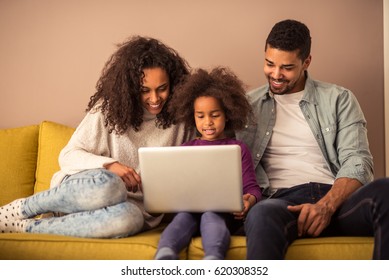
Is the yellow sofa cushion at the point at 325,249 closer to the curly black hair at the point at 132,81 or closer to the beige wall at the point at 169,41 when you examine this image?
the curly black hair at the point at 132,81

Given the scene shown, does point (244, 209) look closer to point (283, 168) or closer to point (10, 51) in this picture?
point (283, 168)

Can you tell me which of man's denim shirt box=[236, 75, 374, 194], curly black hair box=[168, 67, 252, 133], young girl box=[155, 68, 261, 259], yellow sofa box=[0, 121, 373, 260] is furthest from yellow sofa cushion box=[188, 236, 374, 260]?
curly black hair box=[168, 67, 252, 133]

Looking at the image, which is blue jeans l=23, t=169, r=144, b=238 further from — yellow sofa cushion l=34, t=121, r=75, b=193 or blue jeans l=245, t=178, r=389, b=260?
yellow sofa cushion l=34, t=121, r=75, b=193

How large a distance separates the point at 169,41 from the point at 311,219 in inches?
46.7

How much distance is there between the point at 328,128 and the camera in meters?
1.95

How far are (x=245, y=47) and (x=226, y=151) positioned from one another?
99 centimetres

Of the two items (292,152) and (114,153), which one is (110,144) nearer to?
(114,153)

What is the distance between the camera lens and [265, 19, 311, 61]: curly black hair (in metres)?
→ 1.96

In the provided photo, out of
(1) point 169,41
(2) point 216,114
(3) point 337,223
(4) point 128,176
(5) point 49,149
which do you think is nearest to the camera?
(3) point 337,223

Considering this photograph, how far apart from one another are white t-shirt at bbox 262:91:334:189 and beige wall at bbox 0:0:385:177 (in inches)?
16.8

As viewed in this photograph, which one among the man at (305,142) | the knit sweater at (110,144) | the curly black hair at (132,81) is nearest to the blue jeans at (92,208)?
the knit sweater at (110,144)

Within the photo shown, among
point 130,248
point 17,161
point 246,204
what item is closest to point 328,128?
point 246,204

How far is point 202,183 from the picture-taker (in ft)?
5.24

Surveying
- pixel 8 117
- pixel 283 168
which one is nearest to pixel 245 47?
pixel 283 168
